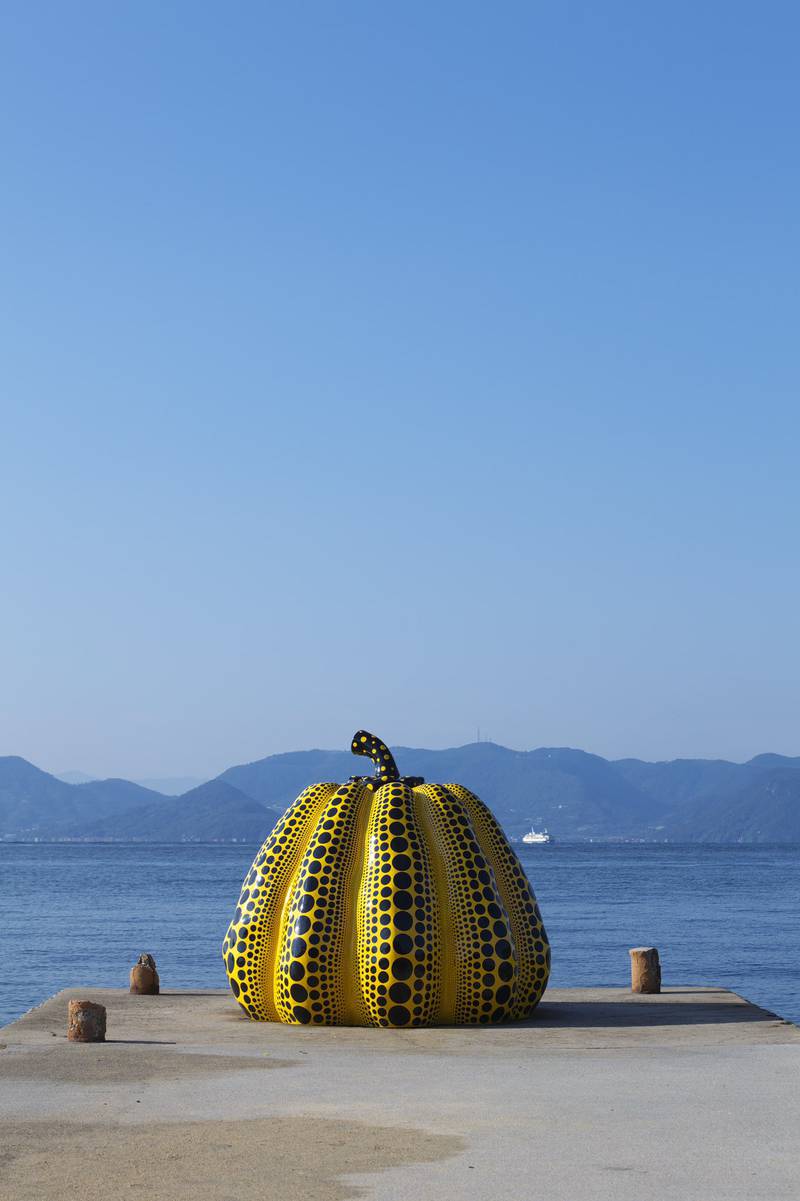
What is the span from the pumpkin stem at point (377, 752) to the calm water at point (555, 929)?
52.8 feet

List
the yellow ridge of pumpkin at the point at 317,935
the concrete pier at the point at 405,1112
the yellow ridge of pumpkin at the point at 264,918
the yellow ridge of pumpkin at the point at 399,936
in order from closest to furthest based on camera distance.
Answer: the concrete pier at the point at 405,1112 → the yellow ridge of pumpkin at the point at 399,936 → the yellow ridge of pumpkin at the point at 317,935 → the yellow ridge of pumpkin at the point at 264,918

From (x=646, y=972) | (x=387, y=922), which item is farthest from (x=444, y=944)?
(x=646, y=972)

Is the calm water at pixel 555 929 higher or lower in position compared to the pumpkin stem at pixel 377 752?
lower

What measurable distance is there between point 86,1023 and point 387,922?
10.6 ft

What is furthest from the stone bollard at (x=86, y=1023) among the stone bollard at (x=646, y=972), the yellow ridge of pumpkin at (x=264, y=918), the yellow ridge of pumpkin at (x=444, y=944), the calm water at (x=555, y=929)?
the calm water at (x=555, y=929)

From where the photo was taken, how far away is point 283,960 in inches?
736

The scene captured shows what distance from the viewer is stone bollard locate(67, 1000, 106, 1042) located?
57.2 feet

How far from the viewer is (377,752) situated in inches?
828

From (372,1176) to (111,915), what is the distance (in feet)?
198

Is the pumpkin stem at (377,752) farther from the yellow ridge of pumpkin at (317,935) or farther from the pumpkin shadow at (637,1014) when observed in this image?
the pumpkin shadow at (637,1014)

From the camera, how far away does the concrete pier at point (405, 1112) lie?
10.2 m

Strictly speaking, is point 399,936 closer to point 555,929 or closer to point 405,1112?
point 405,1112

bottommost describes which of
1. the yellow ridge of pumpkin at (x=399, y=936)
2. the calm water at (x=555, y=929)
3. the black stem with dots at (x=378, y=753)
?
the calm water at (x=555, y=929)

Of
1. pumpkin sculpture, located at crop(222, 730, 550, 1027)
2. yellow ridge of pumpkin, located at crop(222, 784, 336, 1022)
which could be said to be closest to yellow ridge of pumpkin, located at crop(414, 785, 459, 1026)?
pumpkin sculpture, located at crop(222, 730, 550, 1027)
